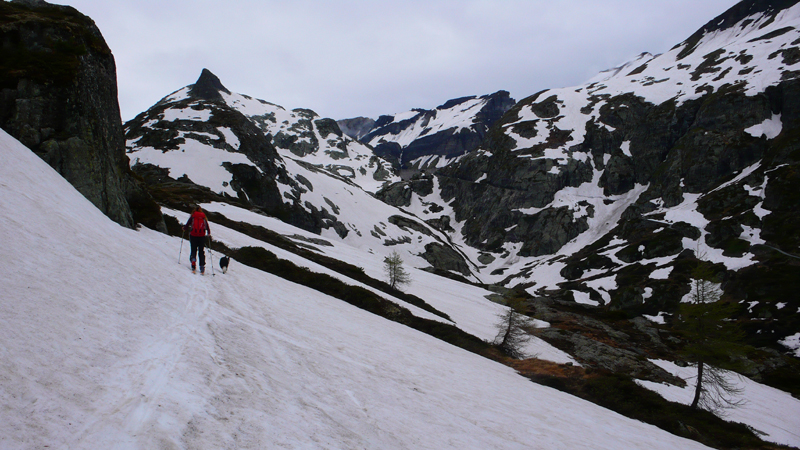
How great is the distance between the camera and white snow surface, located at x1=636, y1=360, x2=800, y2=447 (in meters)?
26.6

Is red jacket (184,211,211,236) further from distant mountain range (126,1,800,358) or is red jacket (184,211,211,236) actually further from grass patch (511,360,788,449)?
distant mountain range (126,1,800,358)

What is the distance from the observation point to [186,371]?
6383 millimetres

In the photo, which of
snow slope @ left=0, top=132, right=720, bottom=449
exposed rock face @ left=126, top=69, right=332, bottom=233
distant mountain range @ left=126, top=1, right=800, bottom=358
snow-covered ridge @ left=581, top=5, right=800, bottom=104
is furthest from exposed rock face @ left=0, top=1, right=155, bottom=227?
snow-covered ridge @ left=581, top=5, right=800, bottom=104

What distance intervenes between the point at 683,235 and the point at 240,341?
116m

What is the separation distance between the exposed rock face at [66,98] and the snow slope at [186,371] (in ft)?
11.4

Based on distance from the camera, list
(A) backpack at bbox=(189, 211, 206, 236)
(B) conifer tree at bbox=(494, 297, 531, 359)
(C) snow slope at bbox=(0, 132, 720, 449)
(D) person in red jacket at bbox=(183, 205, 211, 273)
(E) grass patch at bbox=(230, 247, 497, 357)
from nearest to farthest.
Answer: (C) snow slope at bbox=(0, 132, 720, 449)
(D) person in red jacket at bbox=(183, 205, 211, 273)
(A) backpack at bbox=(189, 211, 206, 236)
(E) grass patch at bbox=(230, 247, 497, 357)
(B) conifer tree at bbox=(494, 297, 531, 359)

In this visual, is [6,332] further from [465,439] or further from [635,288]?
[635,288]

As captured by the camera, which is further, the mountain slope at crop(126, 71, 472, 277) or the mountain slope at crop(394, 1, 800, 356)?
the mountain slope at crop(394, 1, 800, 356)

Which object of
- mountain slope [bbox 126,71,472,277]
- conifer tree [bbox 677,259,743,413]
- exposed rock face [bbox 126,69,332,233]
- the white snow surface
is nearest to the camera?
conifer tree [bbox 677,259,743,413]

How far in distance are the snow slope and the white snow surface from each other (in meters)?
20.8

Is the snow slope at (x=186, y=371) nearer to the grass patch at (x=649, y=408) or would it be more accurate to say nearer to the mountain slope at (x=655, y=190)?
the grass patch at (x=649, y=408)

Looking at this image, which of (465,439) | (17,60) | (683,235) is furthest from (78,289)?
(683,235)

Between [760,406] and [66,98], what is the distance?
5603cm

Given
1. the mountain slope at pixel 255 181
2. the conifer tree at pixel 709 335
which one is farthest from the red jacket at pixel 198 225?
the mountain slope at pixel 255 181
